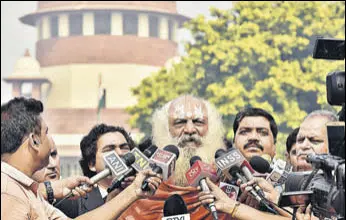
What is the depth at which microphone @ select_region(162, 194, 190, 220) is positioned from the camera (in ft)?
19.9

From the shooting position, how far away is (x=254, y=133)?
6.73 m

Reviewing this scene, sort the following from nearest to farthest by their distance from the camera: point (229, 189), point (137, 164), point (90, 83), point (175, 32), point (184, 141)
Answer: point (137, 164) → point (229, 189) → point (184, 141) → point (90, 83) → point (175, 32)

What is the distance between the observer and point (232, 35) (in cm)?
3500

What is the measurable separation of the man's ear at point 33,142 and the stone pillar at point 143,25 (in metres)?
52.3

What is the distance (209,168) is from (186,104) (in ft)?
3.55

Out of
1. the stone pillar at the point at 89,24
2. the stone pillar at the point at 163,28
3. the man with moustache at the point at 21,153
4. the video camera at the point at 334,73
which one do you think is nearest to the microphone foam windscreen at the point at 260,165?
the man with moustache at the point at 21,153

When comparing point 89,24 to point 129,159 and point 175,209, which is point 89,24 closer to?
point 175,209

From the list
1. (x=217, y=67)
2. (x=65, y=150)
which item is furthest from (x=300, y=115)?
(x=65, y=150)

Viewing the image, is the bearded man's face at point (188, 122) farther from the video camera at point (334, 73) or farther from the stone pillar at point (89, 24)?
the stone pillar at point (89, 24)

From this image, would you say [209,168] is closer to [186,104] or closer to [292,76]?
[186,104]

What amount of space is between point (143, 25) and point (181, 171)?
5054cm

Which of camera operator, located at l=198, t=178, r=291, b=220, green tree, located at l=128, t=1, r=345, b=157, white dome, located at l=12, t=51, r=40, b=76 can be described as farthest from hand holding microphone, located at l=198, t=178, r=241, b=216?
white dome, located at l=12, t=51, r=40, b=76

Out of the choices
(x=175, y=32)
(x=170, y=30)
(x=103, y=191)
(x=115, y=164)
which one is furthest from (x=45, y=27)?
(x=115, y=164)

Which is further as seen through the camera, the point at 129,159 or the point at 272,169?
the point at 272,169
